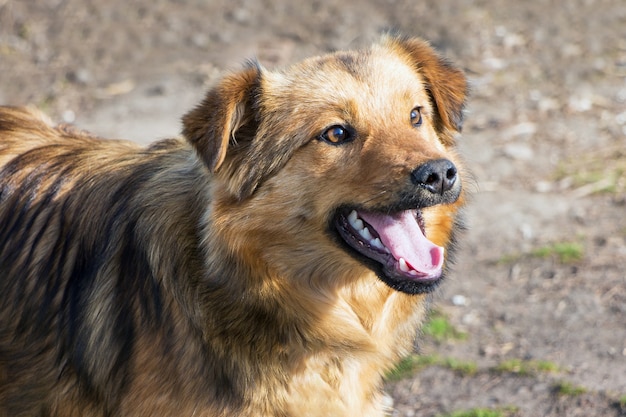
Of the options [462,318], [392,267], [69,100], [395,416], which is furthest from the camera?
[69,100]

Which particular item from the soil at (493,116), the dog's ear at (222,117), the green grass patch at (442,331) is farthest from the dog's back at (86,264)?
the green grass patch at (442,331)

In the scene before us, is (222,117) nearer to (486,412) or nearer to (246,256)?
(246,256)

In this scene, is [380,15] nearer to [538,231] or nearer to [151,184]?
[538,231]

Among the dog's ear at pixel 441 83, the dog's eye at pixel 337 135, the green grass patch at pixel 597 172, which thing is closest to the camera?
the dog's eye at pixel 337 135

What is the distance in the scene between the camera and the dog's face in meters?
3.66

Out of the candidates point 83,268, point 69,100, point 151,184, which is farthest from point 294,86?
point 69,100

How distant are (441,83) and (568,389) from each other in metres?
1.84

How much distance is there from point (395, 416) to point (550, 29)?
5.52 metres

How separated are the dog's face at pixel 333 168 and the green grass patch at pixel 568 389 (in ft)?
4.81

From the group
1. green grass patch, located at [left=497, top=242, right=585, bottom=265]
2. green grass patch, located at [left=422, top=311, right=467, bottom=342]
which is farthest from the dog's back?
green grass patch, located at [left=497, top=242, right=585, bottom=265]

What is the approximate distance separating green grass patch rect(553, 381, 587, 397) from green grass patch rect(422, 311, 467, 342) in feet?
2.36

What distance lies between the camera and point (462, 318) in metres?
5.82

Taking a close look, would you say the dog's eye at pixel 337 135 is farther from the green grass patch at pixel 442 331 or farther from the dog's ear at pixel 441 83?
the green grass patch at pixel 442 331

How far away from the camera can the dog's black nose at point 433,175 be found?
358 cm
